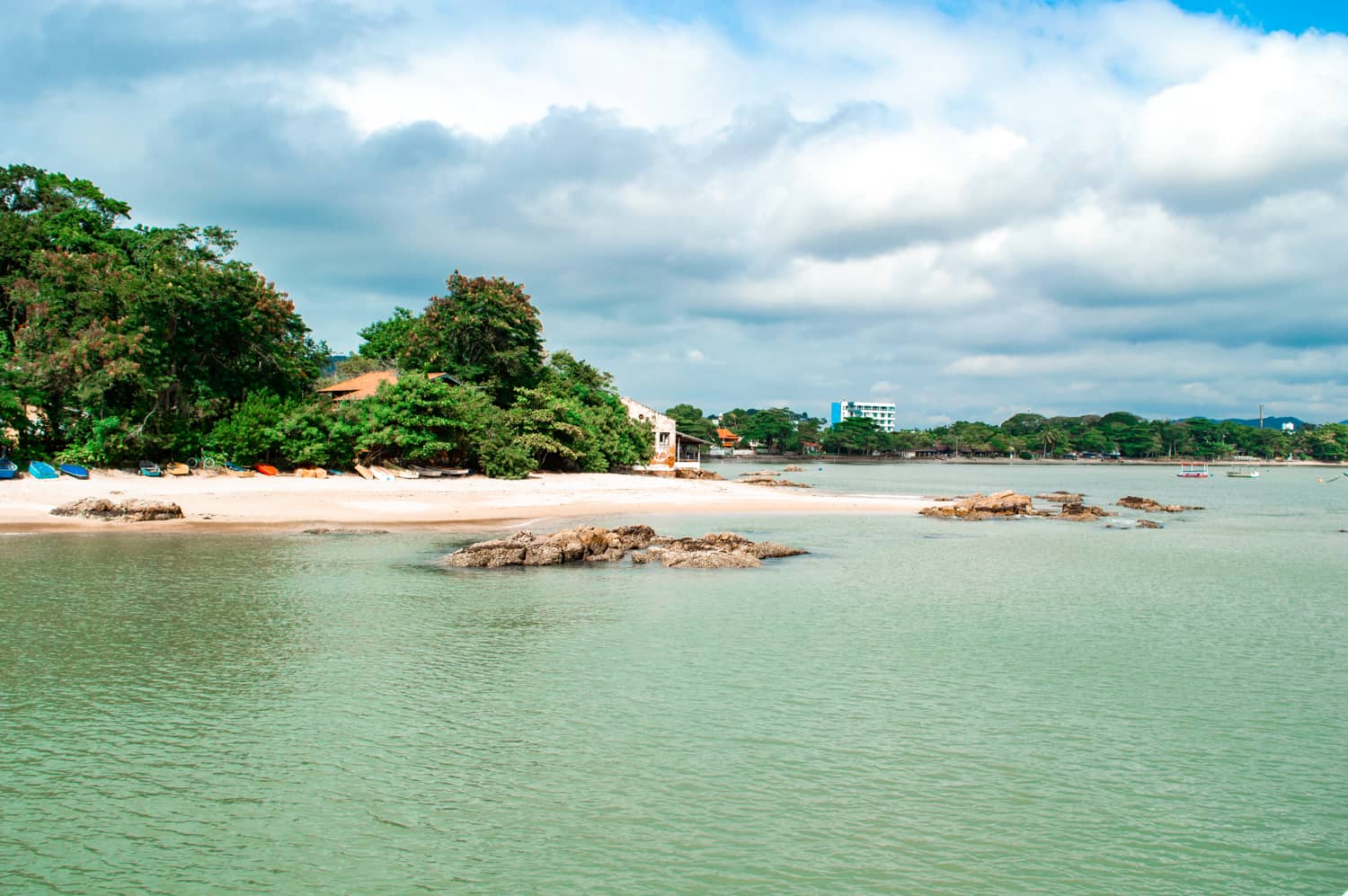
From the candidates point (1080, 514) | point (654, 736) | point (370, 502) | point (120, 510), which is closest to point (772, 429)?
point (1080, 514)

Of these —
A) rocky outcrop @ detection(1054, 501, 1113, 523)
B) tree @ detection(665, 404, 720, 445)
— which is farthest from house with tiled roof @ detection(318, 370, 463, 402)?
tree @ detection(665, 404, 720, 445)

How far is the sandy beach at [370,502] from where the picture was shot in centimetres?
2452

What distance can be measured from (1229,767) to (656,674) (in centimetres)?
613

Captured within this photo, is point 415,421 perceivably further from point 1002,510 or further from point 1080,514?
point 1080,514

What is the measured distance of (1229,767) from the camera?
820 cm

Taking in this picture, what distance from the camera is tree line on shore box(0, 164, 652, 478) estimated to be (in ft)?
99.2

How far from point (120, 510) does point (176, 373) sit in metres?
11.3

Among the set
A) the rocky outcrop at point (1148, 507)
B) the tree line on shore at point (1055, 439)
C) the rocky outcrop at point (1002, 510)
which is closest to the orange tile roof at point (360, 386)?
the rocky outcrop at point (1002, 510)

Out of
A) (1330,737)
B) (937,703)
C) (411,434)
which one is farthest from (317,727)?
(411,434)

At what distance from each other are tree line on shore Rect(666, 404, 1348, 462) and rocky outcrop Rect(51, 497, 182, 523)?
116 m

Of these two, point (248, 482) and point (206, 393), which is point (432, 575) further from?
point (206, 393)

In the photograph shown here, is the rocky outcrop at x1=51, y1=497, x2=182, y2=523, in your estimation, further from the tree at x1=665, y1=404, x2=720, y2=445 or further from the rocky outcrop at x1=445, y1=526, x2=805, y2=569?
the tree at x1=665, y1=404, x2=720, y2=445

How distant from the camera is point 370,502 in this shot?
2905 cm

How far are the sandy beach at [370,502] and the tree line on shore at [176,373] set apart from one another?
5.53ft
